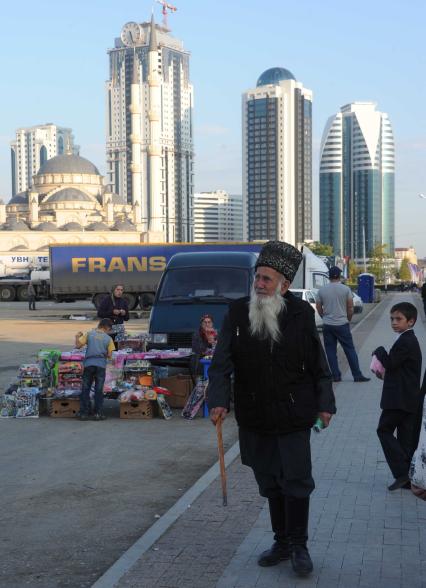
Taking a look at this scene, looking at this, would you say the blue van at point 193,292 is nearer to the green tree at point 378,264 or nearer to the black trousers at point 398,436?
the black trousers at point 398,436

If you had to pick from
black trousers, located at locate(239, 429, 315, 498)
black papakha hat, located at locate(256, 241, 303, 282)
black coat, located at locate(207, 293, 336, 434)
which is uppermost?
black papakha hat, located at locate(256, 241, 303, 282)

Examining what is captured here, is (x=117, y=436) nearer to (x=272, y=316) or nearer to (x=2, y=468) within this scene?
(x=2, y=468)

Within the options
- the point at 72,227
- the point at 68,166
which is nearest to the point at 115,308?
the point at 72,227

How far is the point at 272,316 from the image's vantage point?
4.80 meters

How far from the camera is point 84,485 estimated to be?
7629mm

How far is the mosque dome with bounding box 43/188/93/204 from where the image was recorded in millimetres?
138750

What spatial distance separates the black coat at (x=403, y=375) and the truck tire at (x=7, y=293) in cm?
6112

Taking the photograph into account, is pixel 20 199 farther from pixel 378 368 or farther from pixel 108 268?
pixel 378 368

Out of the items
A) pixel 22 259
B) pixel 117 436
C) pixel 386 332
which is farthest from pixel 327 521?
pixel 22 259

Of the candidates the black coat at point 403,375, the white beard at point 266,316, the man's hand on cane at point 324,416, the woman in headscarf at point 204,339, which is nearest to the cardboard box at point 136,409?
the woman in headscarf at point 204,339

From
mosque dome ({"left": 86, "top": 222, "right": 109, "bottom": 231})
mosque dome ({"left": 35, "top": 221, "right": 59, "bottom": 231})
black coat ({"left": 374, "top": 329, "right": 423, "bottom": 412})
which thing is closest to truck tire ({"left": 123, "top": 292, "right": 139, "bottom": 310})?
black coat ({"left": 374, "top": 329, "right": 423, "bottom": 412})

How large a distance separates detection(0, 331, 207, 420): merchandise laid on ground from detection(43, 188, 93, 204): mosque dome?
12891 cm

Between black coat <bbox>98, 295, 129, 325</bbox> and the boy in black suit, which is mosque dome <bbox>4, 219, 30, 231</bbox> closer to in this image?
black coat <bbox>98, 295, 129, 325</bbox>

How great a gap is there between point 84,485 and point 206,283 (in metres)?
6.93
